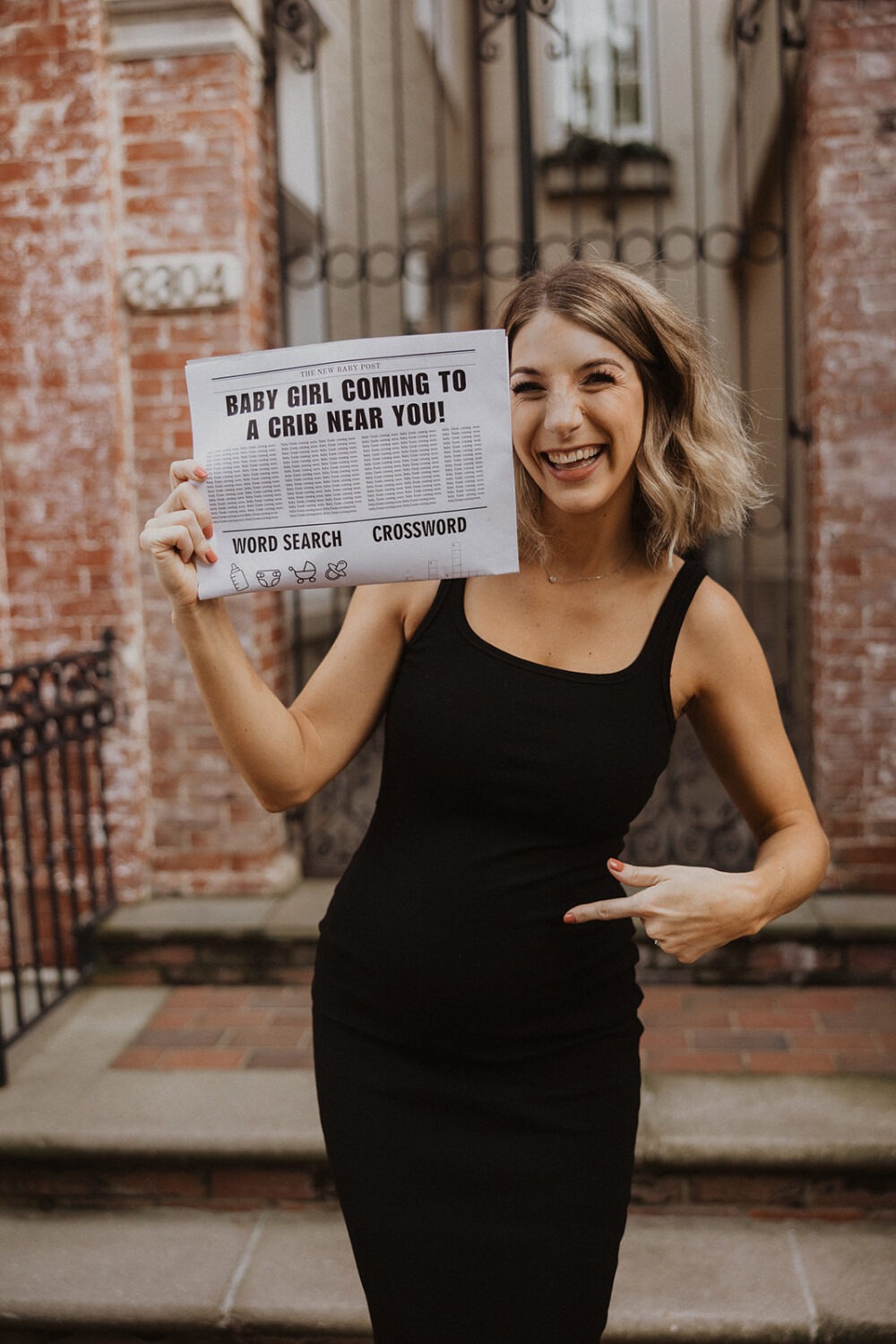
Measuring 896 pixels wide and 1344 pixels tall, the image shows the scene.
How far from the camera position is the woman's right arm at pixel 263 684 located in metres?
1.48

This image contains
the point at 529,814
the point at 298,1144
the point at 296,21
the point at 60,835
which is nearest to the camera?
the point at 529,814

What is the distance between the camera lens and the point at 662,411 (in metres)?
1.67

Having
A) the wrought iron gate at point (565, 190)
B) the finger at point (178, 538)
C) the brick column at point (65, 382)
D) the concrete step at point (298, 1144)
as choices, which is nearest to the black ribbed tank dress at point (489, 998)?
the finger at point (178, 538)

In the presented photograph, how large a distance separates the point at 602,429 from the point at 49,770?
3164 mm

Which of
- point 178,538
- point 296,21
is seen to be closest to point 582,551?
point 178,538

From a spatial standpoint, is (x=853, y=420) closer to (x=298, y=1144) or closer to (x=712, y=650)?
(x=712, y=650)

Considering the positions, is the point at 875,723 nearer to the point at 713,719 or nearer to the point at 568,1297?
the point at 713,719

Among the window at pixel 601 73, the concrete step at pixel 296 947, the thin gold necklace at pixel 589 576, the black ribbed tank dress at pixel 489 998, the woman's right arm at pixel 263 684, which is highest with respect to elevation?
the window at pixel 601 73

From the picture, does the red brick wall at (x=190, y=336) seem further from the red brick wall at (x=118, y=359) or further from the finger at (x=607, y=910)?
the finger at (x=607, y=910)

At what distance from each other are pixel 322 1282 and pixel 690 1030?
1.42 m

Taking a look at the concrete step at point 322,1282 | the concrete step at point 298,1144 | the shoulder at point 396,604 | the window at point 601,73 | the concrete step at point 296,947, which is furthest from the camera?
the window at point 601,73

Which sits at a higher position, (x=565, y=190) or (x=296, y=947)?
(x=565, y=190)

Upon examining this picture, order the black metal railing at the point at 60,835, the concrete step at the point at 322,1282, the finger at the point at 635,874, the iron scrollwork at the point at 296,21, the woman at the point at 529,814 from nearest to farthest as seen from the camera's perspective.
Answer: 1. the finger at the point at 635,874
2. the woman at the point at 529,814
3. the concrete step at the point at 322,1282
4. the black metal railing at the point at 60,835
5. the iron scrollwork at the point at 296,21

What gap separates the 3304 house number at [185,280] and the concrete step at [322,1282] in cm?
293
